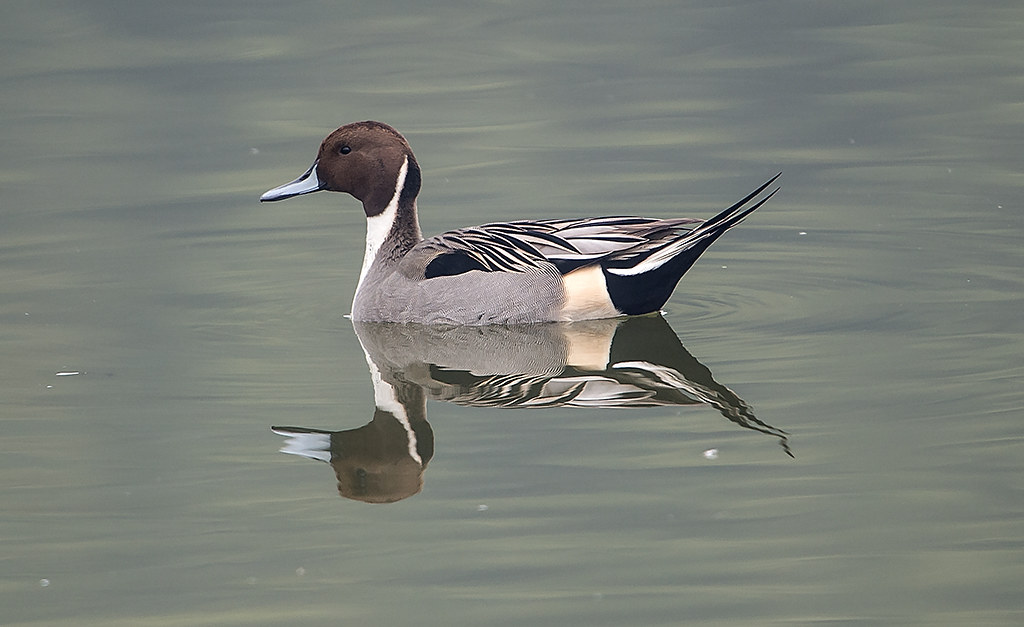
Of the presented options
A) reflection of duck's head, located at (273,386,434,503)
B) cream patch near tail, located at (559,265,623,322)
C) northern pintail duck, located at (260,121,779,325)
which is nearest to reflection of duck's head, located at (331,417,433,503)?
reflection of duck's head, located at (273,386,434,503)

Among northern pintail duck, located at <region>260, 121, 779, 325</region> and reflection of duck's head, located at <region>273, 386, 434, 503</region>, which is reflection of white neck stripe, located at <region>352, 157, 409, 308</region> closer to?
northern pintail duck, located at <region>260, 121, 779, 325</region>

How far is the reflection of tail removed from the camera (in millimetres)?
7094

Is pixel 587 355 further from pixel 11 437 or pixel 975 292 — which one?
pixel 11 437

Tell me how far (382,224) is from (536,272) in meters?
1.19

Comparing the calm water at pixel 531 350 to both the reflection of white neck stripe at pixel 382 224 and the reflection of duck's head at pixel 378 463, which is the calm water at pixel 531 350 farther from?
the reflection of white neck stripe at pixel 382 224

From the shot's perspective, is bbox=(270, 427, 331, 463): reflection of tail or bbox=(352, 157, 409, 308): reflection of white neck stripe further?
bbox=(352, 157, 409, 308): reflection of white neck stripe

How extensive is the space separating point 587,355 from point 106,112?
8.48 metres

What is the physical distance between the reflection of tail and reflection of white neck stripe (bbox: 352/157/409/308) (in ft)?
7.94

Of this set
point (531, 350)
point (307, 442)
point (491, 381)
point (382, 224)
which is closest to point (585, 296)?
point (531, 350)

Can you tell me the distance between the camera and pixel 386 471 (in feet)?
22.7

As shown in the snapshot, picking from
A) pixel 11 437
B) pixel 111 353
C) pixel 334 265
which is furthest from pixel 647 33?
pixel 11 437

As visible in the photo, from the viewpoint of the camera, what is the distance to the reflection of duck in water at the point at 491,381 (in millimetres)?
7062

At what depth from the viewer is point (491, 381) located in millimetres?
8055

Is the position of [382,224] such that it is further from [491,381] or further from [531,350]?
[491,381]
